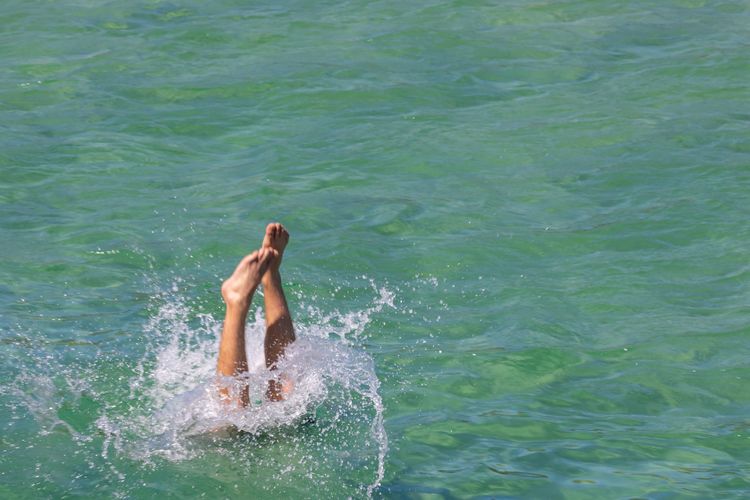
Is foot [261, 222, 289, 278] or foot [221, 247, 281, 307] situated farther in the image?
foot [261, 222, 289, 278]

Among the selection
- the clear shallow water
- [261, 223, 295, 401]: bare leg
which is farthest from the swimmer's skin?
the clear shallow water

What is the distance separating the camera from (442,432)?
5.86 meters

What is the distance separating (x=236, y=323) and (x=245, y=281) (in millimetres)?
205

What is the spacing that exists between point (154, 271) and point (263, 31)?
5621mm

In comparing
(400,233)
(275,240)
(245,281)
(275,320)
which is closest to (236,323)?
(245,281)

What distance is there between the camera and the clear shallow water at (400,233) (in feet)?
18.6

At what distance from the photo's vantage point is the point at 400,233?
8469mm

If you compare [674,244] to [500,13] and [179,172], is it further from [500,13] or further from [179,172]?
[500,13]

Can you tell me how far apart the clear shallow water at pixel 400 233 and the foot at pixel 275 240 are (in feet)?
1.97

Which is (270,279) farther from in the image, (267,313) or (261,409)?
(261,409)

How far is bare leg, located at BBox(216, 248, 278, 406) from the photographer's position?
5566 mm

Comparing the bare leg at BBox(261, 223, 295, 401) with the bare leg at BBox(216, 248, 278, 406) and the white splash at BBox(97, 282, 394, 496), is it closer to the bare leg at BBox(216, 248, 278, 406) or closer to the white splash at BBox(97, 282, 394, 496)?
the white splash at BBox(97, 282, 394, 496)

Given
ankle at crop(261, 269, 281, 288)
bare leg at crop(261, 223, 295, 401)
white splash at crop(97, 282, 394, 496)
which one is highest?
ankle at crop(261, 269, 281, 288)

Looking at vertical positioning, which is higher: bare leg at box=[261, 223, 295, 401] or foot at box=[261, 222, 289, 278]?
foot at box=[261, 222, 289, 278]
